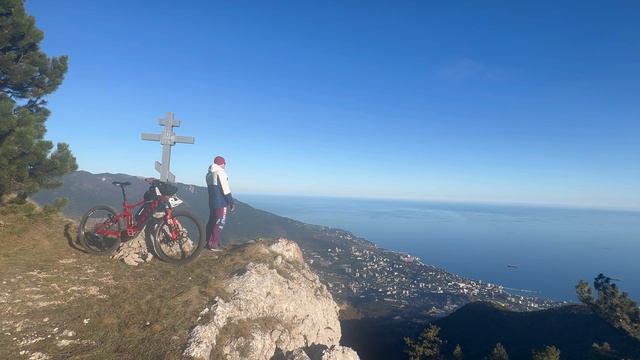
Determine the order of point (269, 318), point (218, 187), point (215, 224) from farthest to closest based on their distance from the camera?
point (215, 224), point (218, 187), point (269, 318)

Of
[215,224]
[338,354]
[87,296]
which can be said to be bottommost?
[338,354]

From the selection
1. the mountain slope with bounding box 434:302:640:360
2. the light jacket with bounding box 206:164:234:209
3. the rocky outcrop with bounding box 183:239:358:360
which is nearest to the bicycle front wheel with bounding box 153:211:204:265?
the light jacket with bounding box 206:164:234:209

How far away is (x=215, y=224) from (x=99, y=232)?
4.80m

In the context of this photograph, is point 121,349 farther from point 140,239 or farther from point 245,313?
point 140,239

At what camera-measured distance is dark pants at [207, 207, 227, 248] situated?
16.0 metres

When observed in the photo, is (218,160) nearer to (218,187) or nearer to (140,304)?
(218,187)

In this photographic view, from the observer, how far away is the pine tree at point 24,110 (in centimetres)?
1323

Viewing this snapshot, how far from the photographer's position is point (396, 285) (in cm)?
13612

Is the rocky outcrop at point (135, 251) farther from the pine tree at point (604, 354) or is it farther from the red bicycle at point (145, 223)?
the pine tree at point (604, 354)

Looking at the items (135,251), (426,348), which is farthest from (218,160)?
(426,348)

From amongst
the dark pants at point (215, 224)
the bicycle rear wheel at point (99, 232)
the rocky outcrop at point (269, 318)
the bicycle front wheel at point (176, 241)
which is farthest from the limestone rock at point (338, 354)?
the bicycle rear wheel at point (99, 232)

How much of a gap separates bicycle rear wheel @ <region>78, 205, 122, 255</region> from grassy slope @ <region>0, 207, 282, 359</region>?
0.52 m

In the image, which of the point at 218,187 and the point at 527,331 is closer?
the point at 218,187

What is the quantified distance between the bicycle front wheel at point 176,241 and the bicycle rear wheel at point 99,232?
5.76 ft
